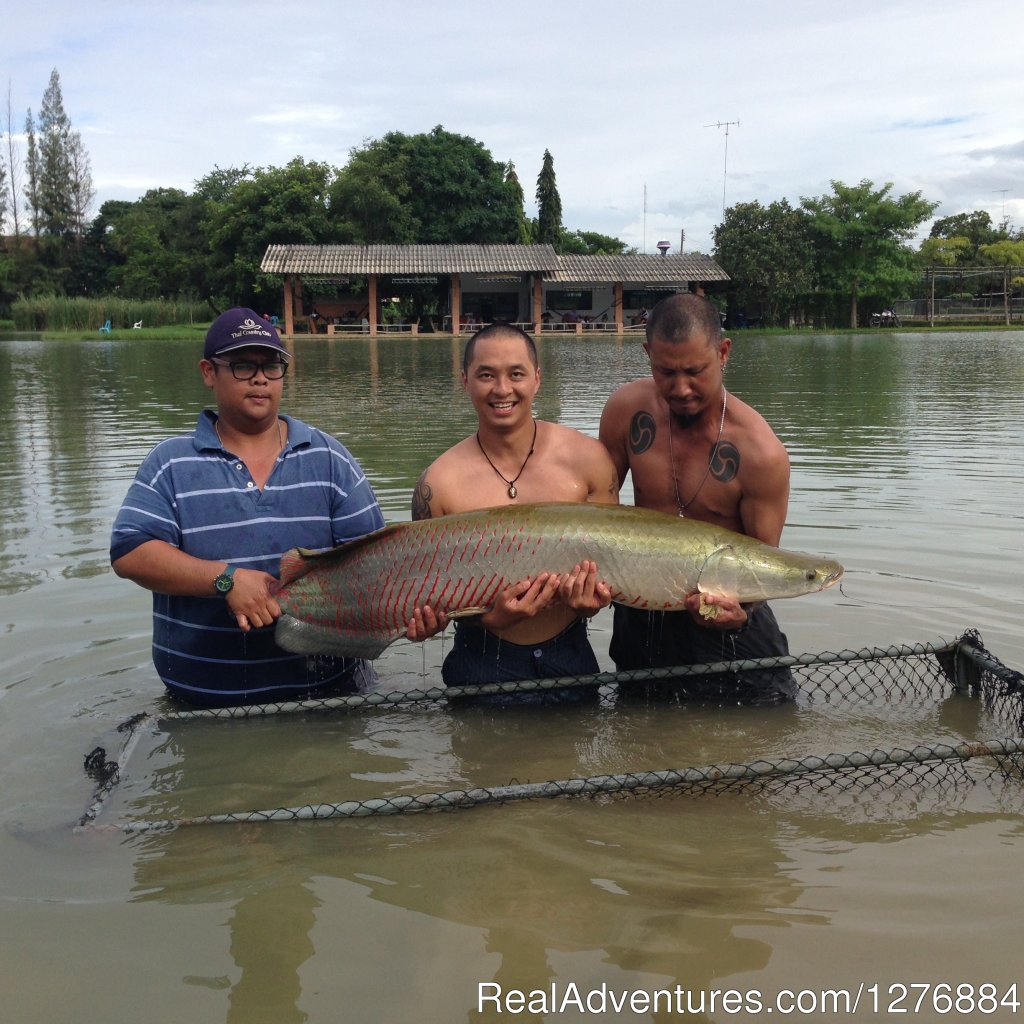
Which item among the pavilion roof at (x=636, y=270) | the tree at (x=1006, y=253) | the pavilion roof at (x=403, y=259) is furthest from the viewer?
the tree at (x=1006, y=253)

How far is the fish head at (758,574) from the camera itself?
3.71m

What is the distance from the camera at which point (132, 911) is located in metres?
2.87

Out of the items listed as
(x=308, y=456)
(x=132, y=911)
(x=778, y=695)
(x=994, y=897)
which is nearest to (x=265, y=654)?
(x=308, y=456)

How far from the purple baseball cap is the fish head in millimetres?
1817

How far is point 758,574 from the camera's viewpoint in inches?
147

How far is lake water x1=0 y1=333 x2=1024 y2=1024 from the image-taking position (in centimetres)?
257

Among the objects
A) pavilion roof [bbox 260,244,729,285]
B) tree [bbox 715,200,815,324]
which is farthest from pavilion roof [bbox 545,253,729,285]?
tree [bbox 715,200,815,324]

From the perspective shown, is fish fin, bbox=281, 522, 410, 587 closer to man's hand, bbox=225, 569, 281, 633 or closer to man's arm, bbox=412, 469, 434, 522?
man's hand, bbox=225, 569, 281, 633

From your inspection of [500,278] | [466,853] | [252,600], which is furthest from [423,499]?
[500,278]

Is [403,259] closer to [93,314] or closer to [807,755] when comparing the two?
[93,314]

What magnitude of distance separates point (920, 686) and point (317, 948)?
10.5 feet

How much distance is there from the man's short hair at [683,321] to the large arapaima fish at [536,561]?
706mm

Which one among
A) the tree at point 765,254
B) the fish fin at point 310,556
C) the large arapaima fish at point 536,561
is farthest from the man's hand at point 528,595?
the tree at point 765,254

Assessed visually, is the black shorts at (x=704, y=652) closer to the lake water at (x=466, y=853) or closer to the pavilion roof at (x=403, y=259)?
the lake water at (x=466, y=853)
